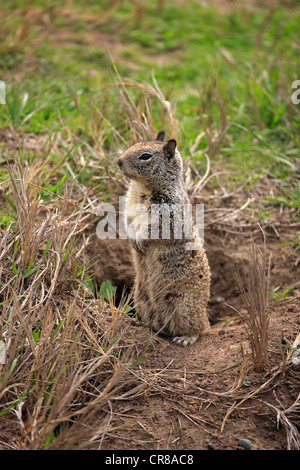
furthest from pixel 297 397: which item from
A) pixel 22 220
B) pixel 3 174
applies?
pixel 3 174

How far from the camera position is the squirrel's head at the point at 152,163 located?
3.79 meters

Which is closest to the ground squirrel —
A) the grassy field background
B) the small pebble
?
the grassy field background

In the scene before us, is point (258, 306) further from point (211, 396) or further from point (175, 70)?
point (175, 70)

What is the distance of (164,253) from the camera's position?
3.94 metres

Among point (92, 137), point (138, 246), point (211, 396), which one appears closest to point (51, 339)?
point (211, 396)

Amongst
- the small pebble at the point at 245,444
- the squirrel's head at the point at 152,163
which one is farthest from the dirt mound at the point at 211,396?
the squirrel's head at the point at 152,163

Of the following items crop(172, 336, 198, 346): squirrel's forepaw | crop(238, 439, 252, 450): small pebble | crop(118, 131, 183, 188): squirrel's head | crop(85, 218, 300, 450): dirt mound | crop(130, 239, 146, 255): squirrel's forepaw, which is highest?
crop(118, 131, 183, 188): squirrel's head

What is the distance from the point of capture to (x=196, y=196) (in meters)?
4.90

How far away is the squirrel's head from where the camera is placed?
12.4ft

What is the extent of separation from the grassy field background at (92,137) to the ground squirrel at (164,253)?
46 cm

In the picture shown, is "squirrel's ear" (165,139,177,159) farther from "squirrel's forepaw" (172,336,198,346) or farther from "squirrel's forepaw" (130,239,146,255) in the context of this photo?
"squirrel's forepaw" (172,336,198,346)

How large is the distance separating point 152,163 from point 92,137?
4.48 ft

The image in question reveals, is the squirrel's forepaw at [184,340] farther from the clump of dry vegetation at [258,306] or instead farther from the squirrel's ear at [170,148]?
the squirrel's ear at [170,148]
